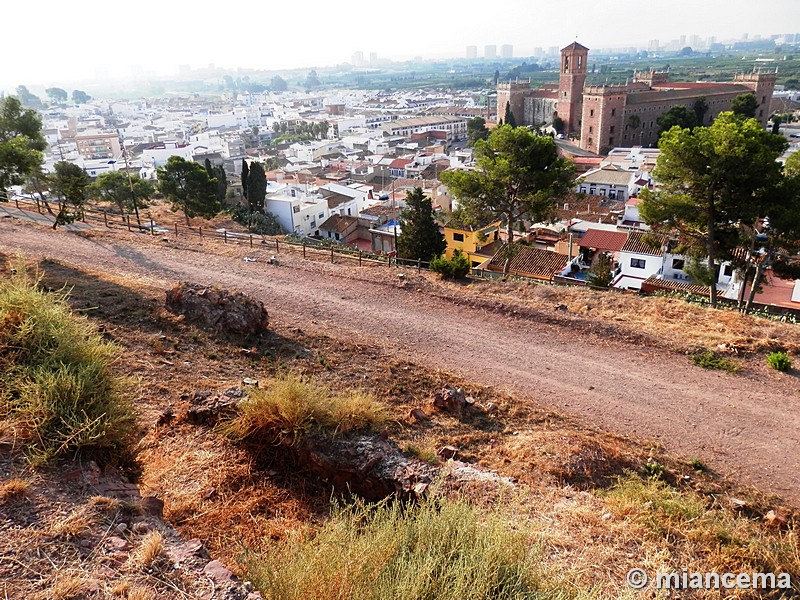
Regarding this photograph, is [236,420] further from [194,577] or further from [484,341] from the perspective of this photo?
[484,341]

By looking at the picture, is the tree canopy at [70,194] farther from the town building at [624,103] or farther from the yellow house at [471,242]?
the town building at [624,103]

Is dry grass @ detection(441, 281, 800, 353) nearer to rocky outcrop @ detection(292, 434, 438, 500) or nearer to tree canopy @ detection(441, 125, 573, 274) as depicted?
tree canopy @ detection(441, 125, 573, 274)

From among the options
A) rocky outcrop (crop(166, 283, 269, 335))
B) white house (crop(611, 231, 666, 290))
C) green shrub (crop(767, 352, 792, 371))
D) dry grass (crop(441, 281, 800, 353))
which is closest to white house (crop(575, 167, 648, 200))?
white house (crop(611, 231, 666, 290))

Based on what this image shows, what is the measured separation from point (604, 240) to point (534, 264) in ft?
16.5

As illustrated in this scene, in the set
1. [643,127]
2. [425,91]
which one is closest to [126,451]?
[643,127]

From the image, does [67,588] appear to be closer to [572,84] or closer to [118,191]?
[118,191]

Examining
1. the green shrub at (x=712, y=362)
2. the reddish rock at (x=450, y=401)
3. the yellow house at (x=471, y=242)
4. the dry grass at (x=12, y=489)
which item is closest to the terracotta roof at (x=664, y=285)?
the yellow house at (x=471, y=242)

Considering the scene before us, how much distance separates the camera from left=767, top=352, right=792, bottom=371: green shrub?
24.6 ft

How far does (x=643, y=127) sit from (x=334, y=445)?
68920 millimetres

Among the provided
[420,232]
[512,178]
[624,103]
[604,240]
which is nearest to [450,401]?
[512,178]

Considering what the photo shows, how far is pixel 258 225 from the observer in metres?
30.6

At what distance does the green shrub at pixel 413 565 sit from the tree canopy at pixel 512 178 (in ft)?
36.0

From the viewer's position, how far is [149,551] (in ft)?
10.4

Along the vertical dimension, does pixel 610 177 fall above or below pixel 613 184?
above
